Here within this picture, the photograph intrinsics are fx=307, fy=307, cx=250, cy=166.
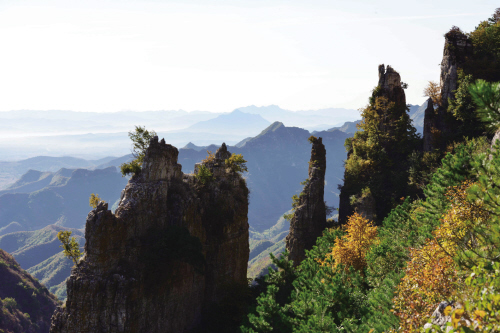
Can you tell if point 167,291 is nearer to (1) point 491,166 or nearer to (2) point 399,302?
(2) point 399,302

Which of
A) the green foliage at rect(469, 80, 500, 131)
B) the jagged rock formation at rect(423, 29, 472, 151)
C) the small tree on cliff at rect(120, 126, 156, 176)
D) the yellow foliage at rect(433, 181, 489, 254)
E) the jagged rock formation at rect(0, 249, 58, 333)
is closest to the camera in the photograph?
the green foliage at rect(469, 80, 500, 131)

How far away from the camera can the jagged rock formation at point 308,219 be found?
194 feet

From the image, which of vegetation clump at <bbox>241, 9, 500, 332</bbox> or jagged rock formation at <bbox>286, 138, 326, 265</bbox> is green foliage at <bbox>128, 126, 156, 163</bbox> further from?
jagged rock formation at <bbox>286, 138, 326, 265</bbox>

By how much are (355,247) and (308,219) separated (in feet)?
71.4

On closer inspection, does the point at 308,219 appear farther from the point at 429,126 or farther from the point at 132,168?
the point at 132,168

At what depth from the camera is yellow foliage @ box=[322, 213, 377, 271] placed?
36.8 m

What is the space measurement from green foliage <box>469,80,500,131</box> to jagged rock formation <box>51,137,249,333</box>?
101 ft

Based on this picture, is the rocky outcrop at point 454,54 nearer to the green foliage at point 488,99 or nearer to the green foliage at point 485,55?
the green foliage at point 485,55

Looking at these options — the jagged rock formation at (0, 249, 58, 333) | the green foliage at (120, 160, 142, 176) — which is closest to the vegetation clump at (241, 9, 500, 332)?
the green foliage at (120, 160, 142, 176)

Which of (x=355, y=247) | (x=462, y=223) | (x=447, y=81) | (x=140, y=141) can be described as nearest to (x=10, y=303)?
(x=140, y=141)

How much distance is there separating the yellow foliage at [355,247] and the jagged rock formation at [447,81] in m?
24.1

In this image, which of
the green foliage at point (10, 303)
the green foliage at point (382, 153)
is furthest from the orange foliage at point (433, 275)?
the green foliage at point (10, 303)

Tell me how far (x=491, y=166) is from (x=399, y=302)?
915 cm

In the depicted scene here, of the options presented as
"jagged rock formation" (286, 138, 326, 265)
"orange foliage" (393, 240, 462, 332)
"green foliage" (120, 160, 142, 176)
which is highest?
"green foliage" (120, 160, 142, 176)
